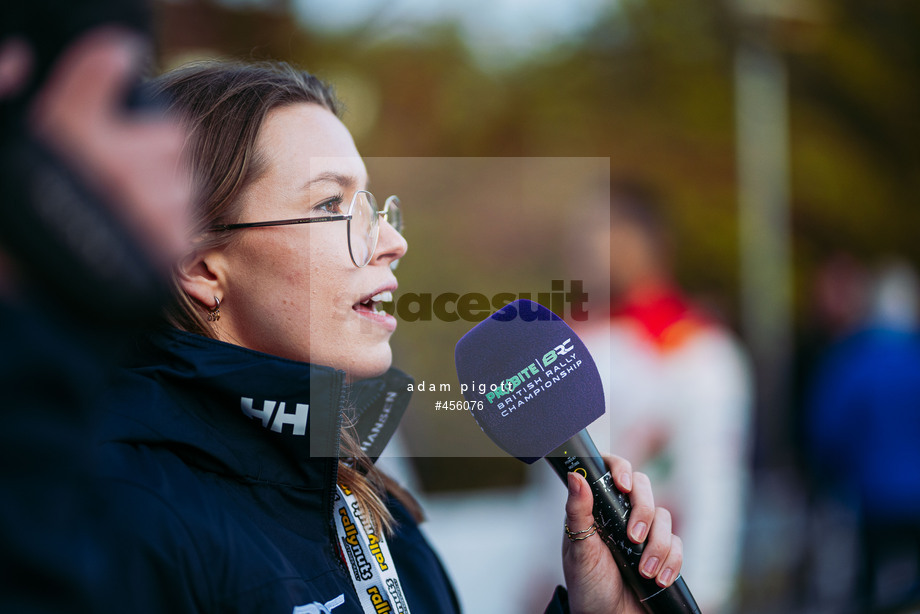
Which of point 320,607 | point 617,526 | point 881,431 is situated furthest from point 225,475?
point 881,431

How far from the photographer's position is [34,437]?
26.5 inches

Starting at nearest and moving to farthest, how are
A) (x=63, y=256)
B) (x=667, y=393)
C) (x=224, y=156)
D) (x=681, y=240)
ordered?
(x=63, y=256)
(x=224, y=156)
(x=667, y=393)
(x=681, y=240)

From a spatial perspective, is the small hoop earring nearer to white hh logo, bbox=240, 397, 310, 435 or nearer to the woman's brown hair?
the woman's brown hair

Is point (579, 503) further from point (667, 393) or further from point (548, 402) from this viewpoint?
point (667, 393)

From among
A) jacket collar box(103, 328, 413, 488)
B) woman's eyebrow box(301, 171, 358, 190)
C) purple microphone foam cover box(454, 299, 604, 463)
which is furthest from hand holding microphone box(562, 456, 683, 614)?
woman's eyebrow box(301, 171, 358, 190)

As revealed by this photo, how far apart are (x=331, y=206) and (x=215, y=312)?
1.01 feet

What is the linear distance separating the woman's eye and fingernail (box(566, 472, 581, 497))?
0.69 m

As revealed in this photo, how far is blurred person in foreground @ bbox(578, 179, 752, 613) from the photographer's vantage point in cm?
311

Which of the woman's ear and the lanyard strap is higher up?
the woman's ear

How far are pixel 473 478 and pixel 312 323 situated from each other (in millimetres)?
5326

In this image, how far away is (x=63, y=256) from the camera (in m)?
0.66

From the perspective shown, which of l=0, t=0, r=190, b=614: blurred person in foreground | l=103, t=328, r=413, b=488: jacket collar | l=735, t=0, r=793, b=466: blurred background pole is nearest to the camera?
l=0, t=0, r=190, b=614: blurred person in foreground

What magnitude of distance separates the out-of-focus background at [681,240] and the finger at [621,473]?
0.49m

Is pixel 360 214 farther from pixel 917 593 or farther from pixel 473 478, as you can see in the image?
pixel 473 478
